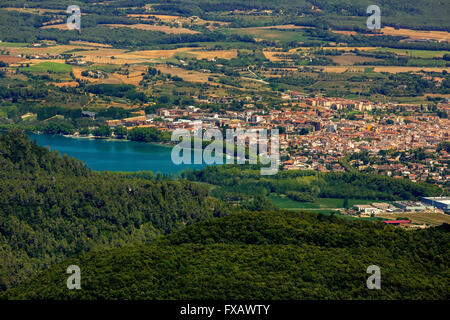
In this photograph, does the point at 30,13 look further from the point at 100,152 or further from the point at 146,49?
the point at 100,152

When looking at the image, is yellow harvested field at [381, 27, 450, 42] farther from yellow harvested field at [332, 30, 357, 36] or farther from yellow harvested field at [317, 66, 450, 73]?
yellow harvested field at [317, 66, 450, 73]

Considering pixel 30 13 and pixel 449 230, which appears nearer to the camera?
pixel 449 230

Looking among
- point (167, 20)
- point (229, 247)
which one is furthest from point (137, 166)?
point (167, 20)

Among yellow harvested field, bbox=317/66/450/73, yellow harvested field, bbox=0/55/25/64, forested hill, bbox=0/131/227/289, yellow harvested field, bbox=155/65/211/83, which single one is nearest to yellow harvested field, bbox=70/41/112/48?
yellow harvested field, bbox=0/55/25/64

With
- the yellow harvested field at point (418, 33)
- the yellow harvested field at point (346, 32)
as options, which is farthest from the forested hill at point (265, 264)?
the yellow harvested field at point (346, 32)

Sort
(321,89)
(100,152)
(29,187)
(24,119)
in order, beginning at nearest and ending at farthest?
(29,187)
(100,152)
(24,119)
(321,89)

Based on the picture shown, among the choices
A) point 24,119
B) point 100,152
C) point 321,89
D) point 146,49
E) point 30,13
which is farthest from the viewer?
point 30,13

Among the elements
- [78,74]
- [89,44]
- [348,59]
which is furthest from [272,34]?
[78,74]
